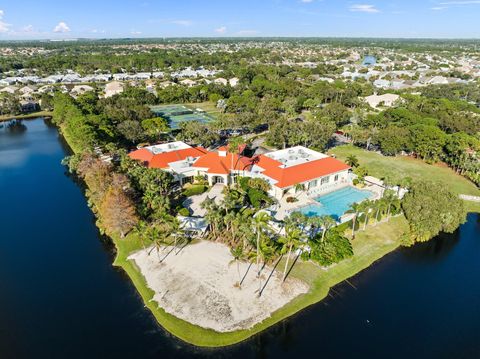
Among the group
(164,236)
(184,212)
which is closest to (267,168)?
(184,212)

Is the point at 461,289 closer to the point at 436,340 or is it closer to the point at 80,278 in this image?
the point at 436,340

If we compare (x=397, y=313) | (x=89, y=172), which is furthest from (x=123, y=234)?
(x=397, y=313)

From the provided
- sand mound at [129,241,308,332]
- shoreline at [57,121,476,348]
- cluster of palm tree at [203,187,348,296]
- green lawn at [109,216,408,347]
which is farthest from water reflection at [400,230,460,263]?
sand mound at [129,241,308,332]

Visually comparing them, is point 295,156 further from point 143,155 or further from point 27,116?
point 27,116

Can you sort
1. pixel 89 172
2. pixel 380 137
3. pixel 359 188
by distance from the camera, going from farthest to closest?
pixel 380 137 → pixel 359 188 → pixel 89 172

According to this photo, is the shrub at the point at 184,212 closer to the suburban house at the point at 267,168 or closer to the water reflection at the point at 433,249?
the suburban house at the point at 267,168

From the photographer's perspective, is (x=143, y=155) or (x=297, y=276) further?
(x=143, y=155)

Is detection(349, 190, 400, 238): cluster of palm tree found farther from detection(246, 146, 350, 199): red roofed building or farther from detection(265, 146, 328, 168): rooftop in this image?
detection(265, 146, 328, 168): rooftop
